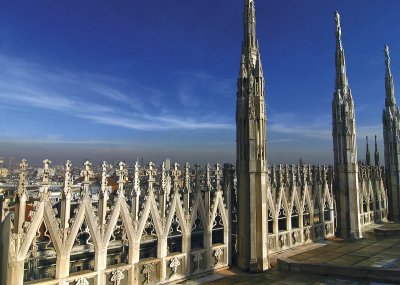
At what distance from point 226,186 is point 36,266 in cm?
734

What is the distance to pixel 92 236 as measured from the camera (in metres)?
9.01

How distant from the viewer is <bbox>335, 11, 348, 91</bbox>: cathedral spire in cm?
Result: 1916

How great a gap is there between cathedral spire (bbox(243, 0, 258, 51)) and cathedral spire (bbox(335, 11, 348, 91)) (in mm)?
8935

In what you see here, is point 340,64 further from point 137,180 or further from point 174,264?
point 174,264

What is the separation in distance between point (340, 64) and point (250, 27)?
9414 mm

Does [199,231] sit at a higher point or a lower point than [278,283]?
higher

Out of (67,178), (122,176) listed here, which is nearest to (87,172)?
(67,178)

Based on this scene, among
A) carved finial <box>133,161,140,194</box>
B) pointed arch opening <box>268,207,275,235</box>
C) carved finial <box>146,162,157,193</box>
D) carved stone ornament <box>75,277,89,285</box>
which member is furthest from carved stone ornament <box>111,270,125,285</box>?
pointed arch opening <box>268,207,275,235</box>

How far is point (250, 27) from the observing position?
42.4ft

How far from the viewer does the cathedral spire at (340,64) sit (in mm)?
19156

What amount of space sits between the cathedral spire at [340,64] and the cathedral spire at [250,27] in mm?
8935

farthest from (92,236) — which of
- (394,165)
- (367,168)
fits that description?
(394,165)

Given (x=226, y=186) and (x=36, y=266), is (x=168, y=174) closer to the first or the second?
(x=226, y=186)

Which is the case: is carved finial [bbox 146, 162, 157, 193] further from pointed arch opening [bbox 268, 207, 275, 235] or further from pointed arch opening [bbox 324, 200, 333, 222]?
pointed arch opening [bbox 324, 200, 333, 222]
